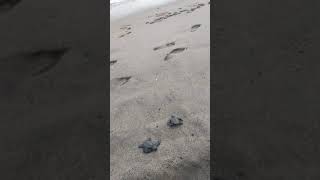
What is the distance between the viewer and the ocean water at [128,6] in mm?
6234

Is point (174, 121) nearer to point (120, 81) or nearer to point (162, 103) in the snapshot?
point (162, 103)

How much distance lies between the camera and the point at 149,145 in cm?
176

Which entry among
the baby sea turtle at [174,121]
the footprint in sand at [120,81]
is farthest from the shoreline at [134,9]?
the baby sea turtle at [174,121]

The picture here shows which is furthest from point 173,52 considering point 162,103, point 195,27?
point 162,103
